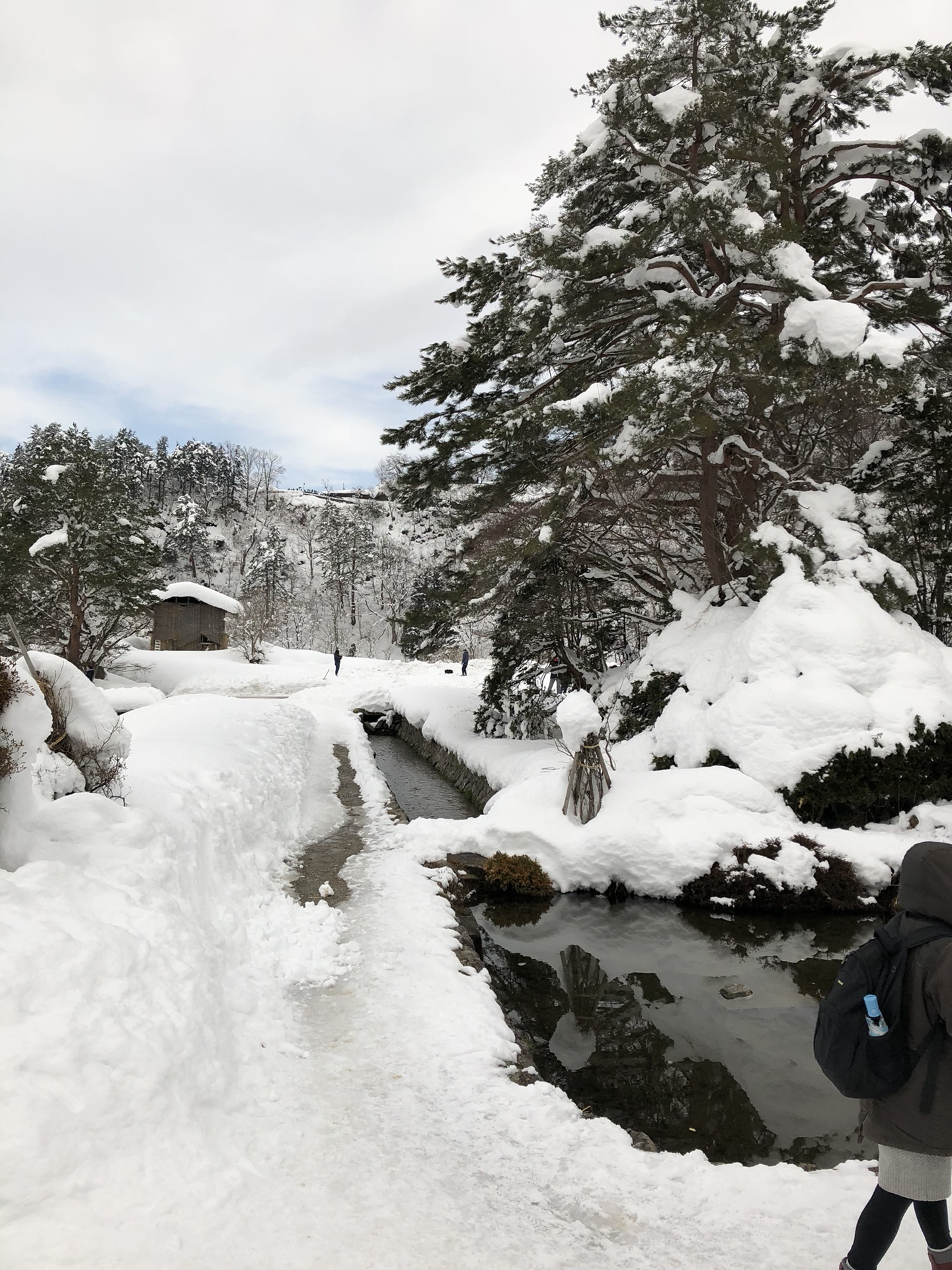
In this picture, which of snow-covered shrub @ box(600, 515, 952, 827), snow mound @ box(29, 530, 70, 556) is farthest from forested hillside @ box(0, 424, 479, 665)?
snow-covered shrub @ box(600, 515, 952, 827)

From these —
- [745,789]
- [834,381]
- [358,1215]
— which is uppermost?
[834,381]

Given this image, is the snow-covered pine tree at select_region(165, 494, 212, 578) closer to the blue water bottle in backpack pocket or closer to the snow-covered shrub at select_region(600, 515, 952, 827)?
the snow-covered shrub at select_region(600, 515, 952, 827)

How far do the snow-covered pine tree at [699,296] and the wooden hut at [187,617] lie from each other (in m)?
32.0

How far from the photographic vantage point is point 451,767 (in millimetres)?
17141

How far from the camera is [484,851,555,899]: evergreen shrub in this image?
8.45 meters

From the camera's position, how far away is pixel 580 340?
13.0 metres

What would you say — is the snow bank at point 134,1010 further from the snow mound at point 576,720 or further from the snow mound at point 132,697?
the snow mound at point 132,697

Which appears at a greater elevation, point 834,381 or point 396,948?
point 834,381

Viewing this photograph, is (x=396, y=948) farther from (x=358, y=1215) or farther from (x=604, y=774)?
(x=604, y=774)

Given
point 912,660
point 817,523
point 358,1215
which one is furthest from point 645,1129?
point 817,523

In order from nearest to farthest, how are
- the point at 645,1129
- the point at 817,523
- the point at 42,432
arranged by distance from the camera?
the point at 645,1129, the point at 817,523, the point at 42,432

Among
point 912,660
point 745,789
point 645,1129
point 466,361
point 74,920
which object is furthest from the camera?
point 466,361

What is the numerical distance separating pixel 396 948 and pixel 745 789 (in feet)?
16.7

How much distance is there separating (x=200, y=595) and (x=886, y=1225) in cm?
4413
